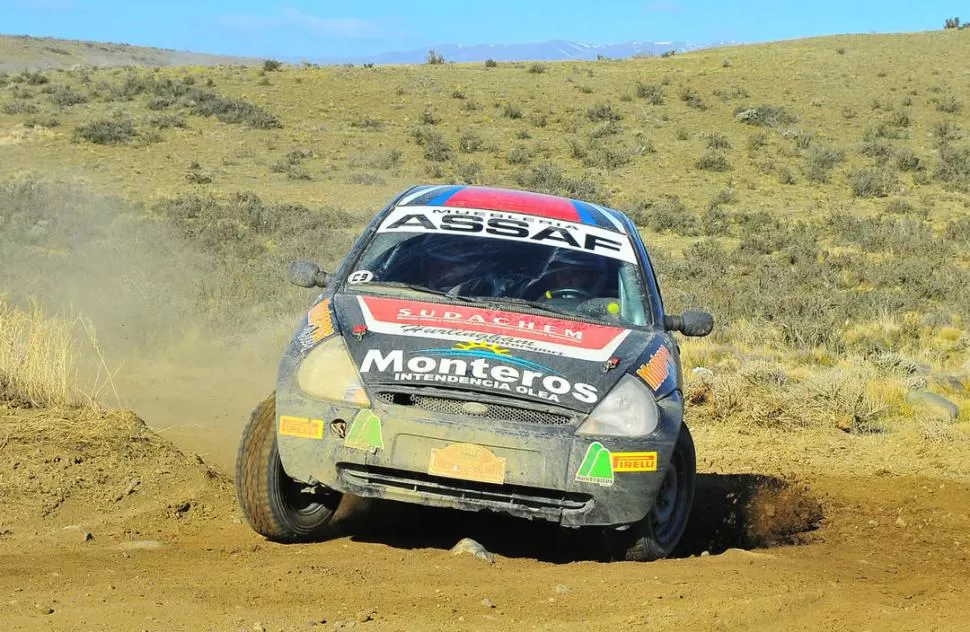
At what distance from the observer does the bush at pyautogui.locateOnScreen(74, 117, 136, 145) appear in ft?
95.0

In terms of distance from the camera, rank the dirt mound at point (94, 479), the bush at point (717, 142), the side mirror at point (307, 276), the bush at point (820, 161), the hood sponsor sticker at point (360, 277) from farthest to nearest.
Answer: the bush at point (717, 142)
the bush at point (820, 161)
the side mirror at point (307, 276)
the hood sponsor sticker at point (360, 277)
the dirt mound at point (94, 479)

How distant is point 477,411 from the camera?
187 inches

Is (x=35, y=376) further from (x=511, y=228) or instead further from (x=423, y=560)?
(x=423, y=560)

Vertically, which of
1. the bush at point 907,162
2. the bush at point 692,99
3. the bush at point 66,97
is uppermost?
the bush at point 66,97

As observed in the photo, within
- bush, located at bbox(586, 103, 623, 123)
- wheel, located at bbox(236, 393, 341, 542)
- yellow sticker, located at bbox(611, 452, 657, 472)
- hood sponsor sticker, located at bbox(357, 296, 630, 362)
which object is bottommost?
wheel, located at bbox(236, 393, 341, 542)

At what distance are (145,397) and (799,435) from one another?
5.47 m

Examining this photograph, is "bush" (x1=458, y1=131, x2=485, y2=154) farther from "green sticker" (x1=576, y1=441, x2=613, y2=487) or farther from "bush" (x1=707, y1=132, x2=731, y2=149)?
"green sticker" (x1=576, y1=441, x2=613, y2=487)

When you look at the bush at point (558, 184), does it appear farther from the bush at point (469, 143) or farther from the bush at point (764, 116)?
the bush at point (764, 116)

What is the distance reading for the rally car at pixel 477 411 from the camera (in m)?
4.71

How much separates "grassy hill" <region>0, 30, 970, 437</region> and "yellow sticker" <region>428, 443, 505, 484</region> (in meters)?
5.46

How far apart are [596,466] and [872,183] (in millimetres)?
24980

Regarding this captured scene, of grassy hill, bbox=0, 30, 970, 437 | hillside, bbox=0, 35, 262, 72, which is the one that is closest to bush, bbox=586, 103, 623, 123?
grassy hill, bbox=0, 30, 970, 437

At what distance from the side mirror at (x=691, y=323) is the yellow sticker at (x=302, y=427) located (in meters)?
2.09

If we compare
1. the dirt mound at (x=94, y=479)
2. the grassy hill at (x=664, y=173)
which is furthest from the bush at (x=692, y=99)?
the dirt mound at (x=94, y=479)
